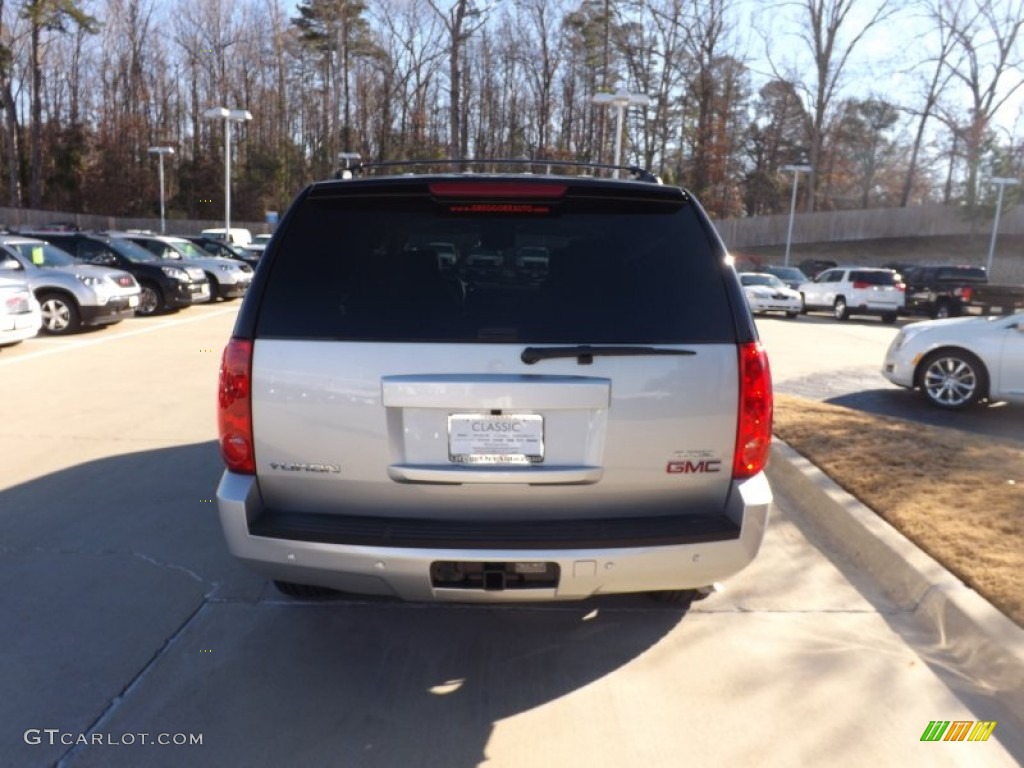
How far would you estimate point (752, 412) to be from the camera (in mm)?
3080

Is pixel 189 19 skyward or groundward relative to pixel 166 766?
skyward

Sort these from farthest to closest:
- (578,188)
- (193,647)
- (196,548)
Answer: (196,548) → (193,647) → (578,188)

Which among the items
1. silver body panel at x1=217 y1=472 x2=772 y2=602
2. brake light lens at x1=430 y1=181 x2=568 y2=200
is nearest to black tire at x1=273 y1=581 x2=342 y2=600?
silver body panel at x1=217 y1=472 x2=772 y2=602

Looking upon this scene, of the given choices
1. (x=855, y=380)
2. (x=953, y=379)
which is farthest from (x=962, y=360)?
(x=855, y=380)

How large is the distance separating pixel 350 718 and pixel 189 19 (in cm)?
6855

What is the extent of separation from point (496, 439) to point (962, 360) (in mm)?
8247

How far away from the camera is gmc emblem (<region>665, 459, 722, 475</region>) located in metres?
3.03

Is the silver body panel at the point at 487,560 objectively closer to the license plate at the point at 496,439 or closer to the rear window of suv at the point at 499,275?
the license plate at the point at 496,439

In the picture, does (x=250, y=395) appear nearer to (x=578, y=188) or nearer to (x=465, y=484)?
(x=465, y=484)

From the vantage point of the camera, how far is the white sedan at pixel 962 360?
8961 millimetres

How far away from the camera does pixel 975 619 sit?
142 inches

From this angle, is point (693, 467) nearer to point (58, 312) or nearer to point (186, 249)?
point (58, 312)

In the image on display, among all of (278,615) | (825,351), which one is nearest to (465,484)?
(278,615)

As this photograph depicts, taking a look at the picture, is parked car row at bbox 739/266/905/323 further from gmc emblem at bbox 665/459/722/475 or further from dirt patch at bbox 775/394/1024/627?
gmc emblem at bbox 665/459/722/475
